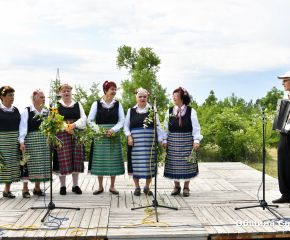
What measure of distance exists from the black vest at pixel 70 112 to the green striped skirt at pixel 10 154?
28.4 inches

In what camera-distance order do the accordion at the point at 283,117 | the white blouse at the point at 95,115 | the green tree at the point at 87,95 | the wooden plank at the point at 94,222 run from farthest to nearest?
1. the green tree at the point at 87,95
2. the white blouse at the point at 95,115
3. the accordion at the point at 283,117
4. the wooden plank at the point at 94,222

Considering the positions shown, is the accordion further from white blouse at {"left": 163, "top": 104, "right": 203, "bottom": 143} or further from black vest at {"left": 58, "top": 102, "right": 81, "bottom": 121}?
black vest at {"left": 58, "top": 102, "right": 81, "bottom": 121}

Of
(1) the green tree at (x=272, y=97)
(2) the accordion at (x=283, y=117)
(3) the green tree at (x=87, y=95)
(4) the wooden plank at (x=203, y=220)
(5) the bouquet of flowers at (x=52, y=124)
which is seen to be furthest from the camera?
(1) the green tree at (x=272, y=97)

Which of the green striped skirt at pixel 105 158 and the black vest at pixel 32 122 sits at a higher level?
the black vest at pixel 32 122

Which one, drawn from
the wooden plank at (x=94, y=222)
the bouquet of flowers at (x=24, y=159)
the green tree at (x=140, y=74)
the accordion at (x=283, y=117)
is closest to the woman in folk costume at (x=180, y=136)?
the accordion at (x=283, y=117)

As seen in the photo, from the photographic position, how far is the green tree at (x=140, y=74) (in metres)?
10.5

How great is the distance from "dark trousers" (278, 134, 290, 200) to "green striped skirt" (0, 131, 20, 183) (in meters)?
3.68

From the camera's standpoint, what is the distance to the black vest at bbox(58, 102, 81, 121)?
3.99 m

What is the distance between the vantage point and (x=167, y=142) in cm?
411

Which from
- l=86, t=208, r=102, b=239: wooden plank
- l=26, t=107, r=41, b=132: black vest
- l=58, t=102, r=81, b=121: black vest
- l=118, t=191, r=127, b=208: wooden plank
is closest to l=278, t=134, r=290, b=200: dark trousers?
l=118, t=191, r=127, b=208: wooden plank

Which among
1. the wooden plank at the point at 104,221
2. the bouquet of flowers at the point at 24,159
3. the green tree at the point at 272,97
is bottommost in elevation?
the wooden plank at the point at 104,221

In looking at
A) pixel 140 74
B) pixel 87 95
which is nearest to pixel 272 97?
pixel 140 74

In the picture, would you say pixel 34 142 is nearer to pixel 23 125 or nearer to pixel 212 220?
pixel 23 125

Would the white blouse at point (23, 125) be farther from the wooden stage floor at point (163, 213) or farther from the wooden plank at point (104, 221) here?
the wooden plank at point (104, 221)
